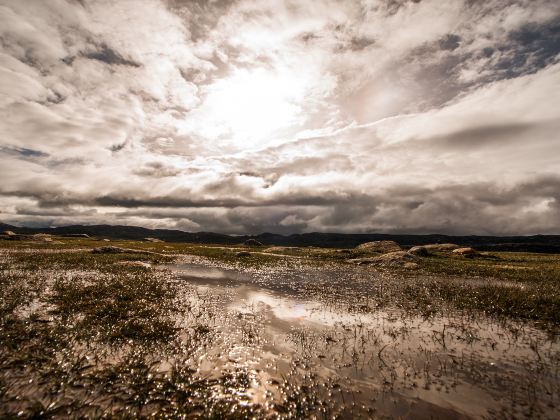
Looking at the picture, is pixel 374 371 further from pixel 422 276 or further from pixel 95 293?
pixel 422 276

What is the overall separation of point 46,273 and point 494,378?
4432 centimetres

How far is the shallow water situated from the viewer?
11273mm

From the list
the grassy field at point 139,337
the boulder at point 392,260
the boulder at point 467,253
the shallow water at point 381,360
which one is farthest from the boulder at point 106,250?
the boulder at point 467,253

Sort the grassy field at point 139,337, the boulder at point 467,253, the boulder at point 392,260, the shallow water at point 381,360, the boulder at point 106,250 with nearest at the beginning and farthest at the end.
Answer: the grassy field at point 139,337, the shallow water at point 381,360, the boulder at point 392,260, the boulder at point 106,250, the boulder at point 467,253

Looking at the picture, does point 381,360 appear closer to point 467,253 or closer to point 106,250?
point 106,250

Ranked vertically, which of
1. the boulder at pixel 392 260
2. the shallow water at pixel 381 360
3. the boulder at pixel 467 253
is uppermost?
the boulder at pixel 467 253

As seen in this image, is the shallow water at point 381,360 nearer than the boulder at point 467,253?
Yes

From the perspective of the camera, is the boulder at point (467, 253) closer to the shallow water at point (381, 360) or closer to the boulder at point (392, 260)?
the boulder at point (392, 260)

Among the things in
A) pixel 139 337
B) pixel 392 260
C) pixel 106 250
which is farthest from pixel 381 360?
pixel 106 250

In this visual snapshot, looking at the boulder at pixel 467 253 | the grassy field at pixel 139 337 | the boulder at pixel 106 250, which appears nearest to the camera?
the grassy field at pixel 139 337

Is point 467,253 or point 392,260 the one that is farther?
point 467,253

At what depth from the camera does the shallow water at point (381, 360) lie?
37.0 feet

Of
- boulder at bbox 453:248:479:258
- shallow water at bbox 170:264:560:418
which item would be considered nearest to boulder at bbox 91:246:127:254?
shallow water at bbox 170:264:560:418

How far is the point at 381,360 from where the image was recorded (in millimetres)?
14961
